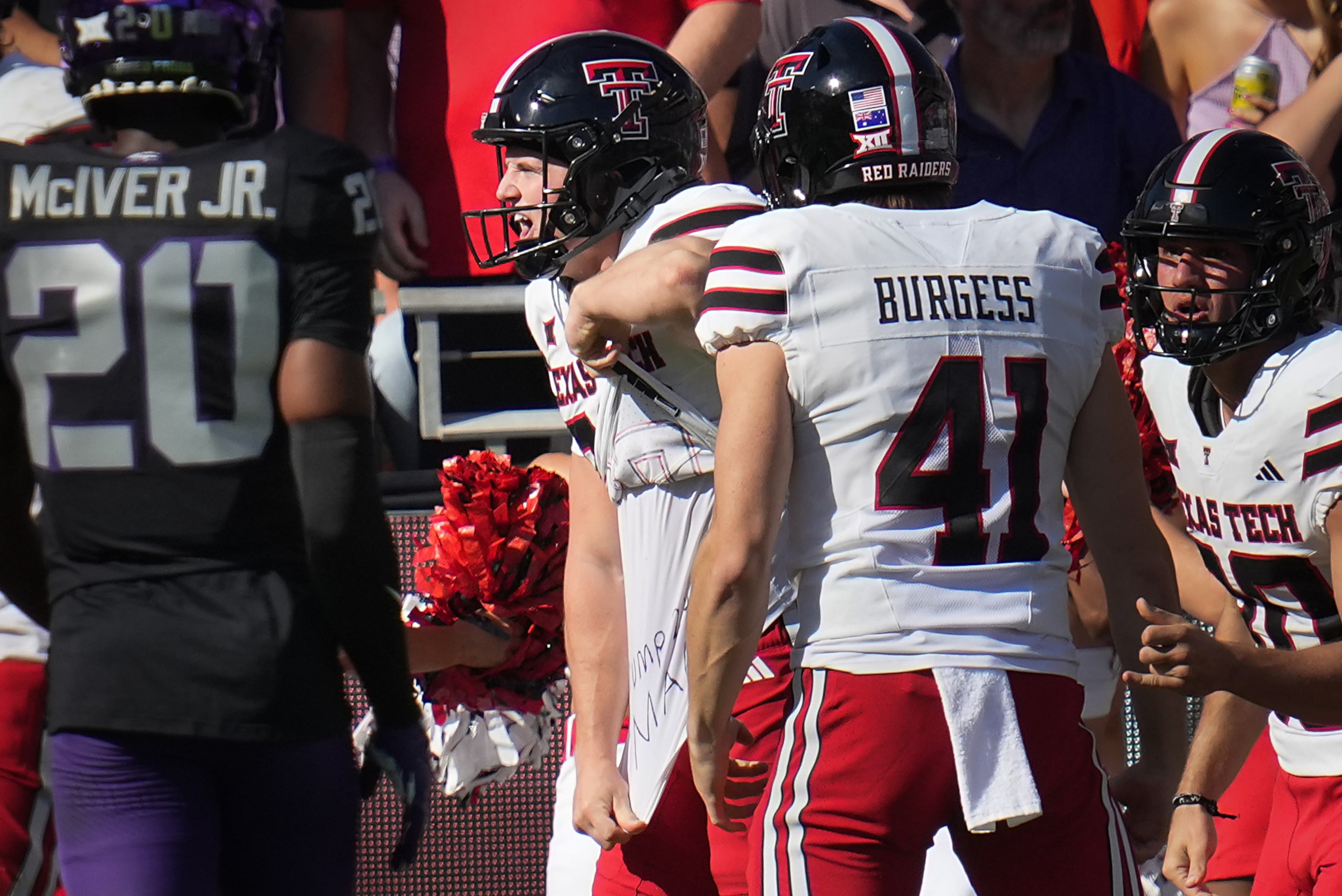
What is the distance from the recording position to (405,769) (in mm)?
A: 3064

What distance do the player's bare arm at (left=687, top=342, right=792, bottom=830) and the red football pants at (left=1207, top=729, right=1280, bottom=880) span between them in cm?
188

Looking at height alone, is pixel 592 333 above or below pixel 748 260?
below

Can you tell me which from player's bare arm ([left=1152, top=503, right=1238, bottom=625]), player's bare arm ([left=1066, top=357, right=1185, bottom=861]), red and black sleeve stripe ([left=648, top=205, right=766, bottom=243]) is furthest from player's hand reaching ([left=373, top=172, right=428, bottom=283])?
player's bare arm ([left=1066, top=357, right=1185, bottom=861])

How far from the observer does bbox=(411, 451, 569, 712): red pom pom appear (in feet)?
13.9

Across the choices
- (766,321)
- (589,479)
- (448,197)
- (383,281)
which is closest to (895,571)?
(766,321)

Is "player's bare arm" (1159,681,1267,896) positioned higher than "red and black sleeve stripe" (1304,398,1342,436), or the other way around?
"red and black sleeve stripe" (1304,398,1342,436)

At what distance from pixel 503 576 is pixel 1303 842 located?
1845 millimetres

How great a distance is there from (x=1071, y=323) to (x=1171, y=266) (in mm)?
1152

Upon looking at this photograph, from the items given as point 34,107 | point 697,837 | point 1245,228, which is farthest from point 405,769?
point 1245,228

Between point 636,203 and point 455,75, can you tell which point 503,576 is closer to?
point 636,203

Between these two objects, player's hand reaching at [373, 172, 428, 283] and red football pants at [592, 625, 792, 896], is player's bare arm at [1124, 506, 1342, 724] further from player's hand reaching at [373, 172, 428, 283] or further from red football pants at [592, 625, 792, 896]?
player's hand reaching at [373, 172, 428, 283]

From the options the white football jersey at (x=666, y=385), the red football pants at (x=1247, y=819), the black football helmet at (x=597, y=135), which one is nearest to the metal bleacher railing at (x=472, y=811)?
the red football pants at (x=1247, y=819)

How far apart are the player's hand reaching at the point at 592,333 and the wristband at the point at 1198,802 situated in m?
1.61

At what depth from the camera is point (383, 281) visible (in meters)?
6.23
